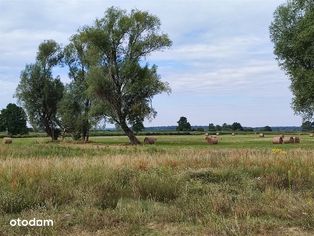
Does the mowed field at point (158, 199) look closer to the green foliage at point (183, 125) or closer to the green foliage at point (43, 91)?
the green foliage at point (43, 91)

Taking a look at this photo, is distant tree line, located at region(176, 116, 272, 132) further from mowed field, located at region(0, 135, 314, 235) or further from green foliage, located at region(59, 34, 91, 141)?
mowed field, located at region(0, 135, 314, 235)

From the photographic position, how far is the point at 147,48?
186 ft

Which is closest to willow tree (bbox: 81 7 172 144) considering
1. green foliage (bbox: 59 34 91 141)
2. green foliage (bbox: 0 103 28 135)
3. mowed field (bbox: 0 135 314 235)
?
green foliage (bbox: 59 34 91 141)

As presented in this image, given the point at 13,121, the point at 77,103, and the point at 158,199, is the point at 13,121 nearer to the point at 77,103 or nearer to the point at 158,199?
the point at 77,103

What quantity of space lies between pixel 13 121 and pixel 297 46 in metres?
90.2

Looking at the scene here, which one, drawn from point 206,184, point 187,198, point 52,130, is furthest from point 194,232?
point 52,130

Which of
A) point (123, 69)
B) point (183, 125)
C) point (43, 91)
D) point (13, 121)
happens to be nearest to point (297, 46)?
point (123, 69)

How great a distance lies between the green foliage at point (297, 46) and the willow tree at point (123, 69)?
54.4 ft

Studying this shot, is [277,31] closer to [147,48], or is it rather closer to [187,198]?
[147,48]

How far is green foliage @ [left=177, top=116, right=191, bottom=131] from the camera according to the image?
398 feet

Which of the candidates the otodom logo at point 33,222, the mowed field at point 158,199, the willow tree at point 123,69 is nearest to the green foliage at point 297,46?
the willow tree at point 123,69

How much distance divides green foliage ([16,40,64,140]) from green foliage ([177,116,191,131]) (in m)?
52.1

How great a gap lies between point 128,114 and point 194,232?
163 feet

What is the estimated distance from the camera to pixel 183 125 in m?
122
